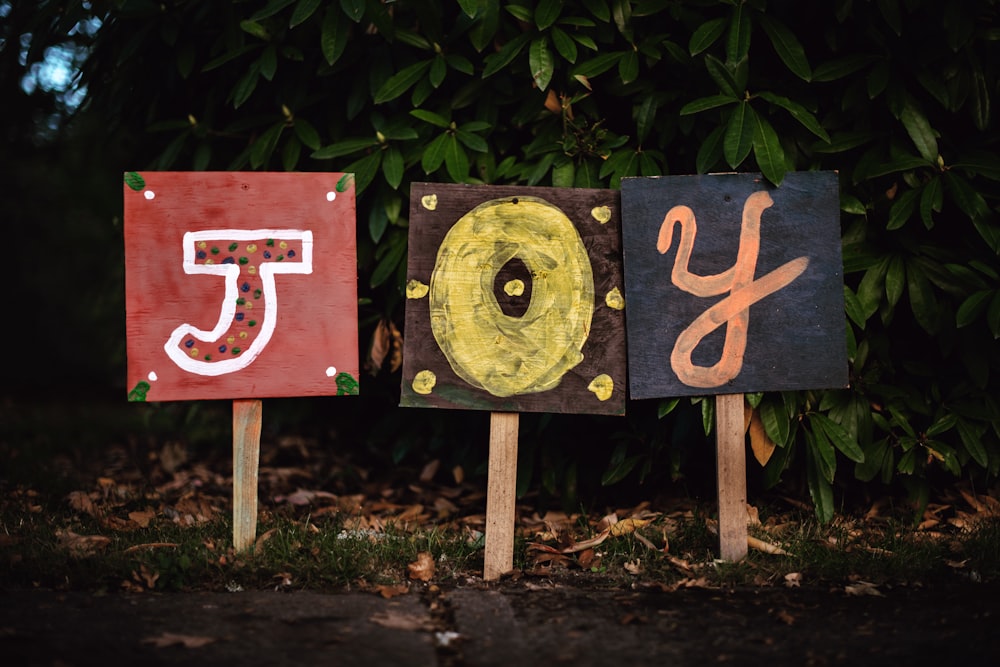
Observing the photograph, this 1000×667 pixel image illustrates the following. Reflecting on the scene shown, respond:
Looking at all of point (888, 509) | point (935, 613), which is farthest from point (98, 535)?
point (888, 509)

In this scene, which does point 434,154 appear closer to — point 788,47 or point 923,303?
point 788,47

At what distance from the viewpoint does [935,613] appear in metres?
2.38

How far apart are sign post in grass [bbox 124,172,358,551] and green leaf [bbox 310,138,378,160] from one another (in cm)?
37

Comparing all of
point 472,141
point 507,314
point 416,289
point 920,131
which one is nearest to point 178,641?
point 416,289

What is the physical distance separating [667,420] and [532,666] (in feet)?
5.39

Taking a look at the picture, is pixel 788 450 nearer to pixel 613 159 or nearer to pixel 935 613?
pixel 935 613

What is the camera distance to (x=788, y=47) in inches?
115

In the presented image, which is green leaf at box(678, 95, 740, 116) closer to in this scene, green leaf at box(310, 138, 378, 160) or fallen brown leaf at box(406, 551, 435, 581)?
green leaf at box(310, 138, 378, 160)

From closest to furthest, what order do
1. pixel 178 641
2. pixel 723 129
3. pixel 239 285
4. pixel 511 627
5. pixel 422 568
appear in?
pixel 178 641
pixel 511 627
pixel 422 568
pixel 239 285
pixel 723 129

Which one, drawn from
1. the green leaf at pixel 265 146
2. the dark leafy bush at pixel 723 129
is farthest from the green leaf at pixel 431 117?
the green leaf at pixel 265 146

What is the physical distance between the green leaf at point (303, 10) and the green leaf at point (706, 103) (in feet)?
4.10

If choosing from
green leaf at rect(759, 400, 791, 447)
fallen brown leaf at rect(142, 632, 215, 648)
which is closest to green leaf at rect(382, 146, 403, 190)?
green leaf at rect(759, 400, 791, 447)

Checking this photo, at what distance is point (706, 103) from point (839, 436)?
3.93ft

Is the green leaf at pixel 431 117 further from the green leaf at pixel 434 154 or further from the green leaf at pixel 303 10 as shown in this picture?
the green leaf at pixel 303 10
